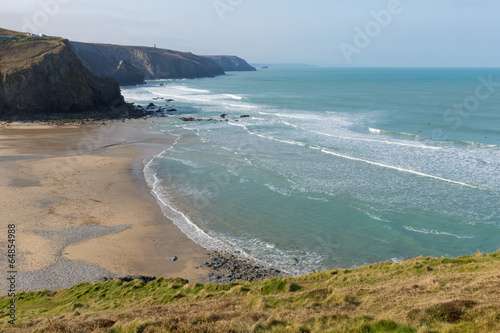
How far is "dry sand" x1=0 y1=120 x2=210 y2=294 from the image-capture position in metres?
13.7

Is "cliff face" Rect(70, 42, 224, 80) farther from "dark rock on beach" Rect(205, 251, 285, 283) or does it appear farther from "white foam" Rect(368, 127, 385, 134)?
"dark rock on beach" Rect(205, 251, 285, 283)

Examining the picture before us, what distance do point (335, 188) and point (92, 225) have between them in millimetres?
13370

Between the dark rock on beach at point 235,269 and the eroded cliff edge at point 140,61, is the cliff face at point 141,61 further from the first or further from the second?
the dark rock on beach at point 235,269

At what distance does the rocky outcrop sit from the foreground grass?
336ft

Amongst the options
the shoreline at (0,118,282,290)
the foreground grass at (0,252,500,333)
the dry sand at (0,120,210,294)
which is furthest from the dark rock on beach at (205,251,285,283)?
the foreground grass at (0,252,500,333)

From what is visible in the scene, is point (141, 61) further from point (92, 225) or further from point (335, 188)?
point (92, 225)

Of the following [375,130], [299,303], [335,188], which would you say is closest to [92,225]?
[299,303]

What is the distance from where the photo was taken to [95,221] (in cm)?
1783

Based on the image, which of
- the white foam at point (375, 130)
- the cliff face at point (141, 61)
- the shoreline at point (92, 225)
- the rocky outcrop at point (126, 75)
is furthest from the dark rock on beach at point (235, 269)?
the cliff face at point (141, 61)

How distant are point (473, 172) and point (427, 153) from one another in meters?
5.34

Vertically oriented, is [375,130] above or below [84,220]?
above

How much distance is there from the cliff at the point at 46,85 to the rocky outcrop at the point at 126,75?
52595mm

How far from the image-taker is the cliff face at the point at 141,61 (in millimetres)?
114312

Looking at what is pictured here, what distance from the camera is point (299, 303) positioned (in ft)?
30.6
